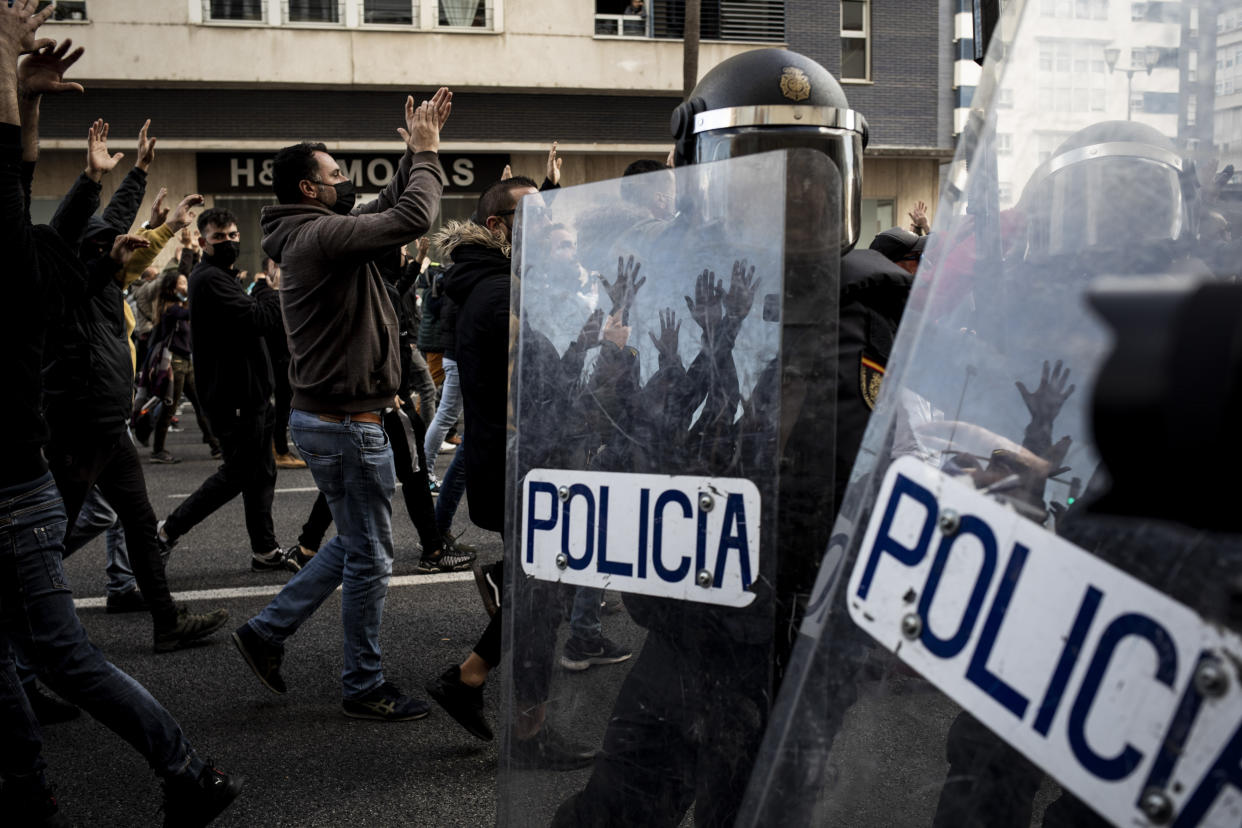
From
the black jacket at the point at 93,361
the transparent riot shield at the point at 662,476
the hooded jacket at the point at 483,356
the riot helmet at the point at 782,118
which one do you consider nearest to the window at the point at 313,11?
the black jacket at the point at 93,361

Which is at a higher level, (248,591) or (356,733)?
(356,733)

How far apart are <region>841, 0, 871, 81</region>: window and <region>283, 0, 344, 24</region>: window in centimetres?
927

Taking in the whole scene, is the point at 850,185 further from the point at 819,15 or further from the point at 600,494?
the point at 819,15

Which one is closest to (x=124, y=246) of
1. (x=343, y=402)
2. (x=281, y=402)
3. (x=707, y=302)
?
(x=343, y=402)

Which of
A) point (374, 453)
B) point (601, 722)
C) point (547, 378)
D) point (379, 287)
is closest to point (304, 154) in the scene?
point (379, 287)

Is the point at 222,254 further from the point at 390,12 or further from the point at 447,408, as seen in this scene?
the point at 390,12

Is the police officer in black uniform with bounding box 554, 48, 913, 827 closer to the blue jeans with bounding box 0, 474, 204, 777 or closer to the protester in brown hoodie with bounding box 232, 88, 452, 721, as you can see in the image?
the blue jeans with bounding box 0, 474, 204, 777

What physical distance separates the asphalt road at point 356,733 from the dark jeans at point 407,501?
0.23 meters

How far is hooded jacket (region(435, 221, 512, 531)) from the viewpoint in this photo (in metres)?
3.33

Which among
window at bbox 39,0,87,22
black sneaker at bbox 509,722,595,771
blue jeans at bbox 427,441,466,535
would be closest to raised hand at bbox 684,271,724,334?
black sneaker at bbox 509,722,595,771

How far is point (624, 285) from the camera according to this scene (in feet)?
5.74

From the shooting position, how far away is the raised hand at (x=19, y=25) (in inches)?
100

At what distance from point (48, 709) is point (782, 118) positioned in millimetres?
3230

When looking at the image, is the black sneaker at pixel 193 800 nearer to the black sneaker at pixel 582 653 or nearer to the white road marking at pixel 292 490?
the black sneaker at pixel 582 653
